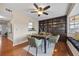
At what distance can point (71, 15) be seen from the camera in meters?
2.18

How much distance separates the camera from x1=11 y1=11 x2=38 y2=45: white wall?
2216mm

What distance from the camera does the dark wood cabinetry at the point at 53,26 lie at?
7.37 ft

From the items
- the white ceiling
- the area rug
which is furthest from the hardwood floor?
the white ceiling

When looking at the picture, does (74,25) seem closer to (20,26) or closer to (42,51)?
(42,51)

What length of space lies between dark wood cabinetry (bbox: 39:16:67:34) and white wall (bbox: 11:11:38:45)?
5.6 inches

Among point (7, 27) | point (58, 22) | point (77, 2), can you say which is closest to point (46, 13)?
point (58, 22)

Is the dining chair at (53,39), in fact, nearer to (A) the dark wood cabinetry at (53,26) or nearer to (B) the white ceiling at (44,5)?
(A) the dark wood cabinetry at (53,26)

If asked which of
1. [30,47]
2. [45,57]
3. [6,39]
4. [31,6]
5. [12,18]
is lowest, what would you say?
[45,57]

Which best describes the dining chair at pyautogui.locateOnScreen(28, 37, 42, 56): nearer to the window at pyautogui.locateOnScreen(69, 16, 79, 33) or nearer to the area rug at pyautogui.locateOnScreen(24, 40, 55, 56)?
the area rug at pyautogui.locateOnScreen(24, 40, 55, 56)

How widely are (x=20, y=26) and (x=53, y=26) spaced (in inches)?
26.5

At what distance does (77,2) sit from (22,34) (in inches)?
48.8

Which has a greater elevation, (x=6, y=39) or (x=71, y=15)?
(x=71, y=15)

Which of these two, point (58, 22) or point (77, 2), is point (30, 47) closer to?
point (58, 22)

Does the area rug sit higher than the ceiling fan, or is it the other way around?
the ceiling fan
